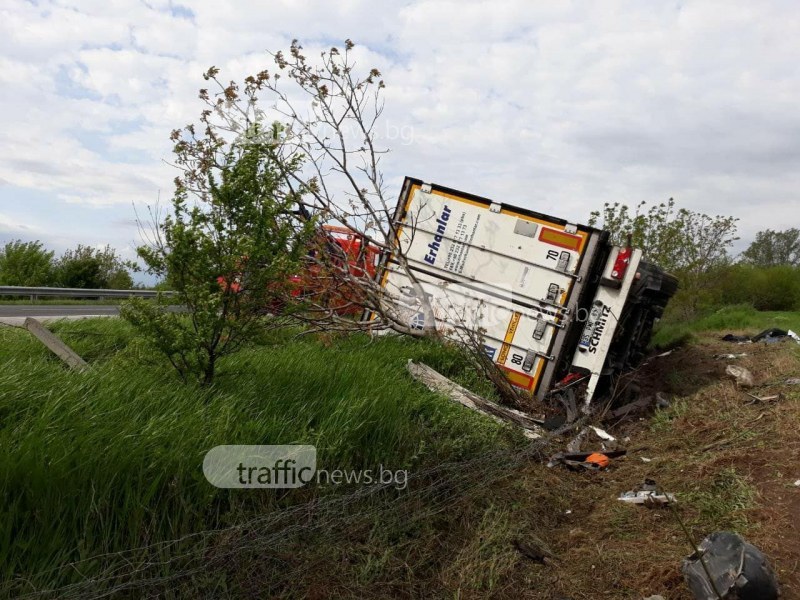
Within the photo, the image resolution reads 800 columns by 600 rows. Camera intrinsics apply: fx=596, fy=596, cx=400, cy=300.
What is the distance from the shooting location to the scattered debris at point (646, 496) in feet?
15.8

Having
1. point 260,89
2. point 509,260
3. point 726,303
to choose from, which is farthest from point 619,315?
point 726,303

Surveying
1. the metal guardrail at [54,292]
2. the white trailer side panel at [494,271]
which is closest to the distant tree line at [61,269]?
the metal guardrail at [54,292]

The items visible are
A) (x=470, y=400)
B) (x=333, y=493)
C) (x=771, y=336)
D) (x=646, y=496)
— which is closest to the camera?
(x=333, y=493)

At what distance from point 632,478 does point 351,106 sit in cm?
582

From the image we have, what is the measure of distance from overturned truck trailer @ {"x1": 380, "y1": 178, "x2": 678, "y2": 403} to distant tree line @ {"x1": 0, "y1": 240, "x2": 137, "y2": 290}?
15.4 metres

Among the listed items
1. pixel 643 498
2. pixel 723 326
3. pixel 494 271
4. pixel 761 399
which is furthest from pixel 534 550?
pixel 723 326

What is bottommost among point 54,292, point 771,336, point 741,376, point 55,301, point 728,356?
point 55,301

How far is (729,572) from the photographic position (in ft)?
11.0

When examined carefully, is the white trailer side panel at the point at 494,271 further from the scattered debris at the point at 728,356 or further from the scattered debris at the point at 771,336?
the scattered debris at the point at 771,336

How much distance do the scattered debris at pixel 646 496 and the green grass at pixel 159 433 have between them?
4.16ft

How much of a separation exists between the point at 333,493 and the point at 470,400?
2.97 metres

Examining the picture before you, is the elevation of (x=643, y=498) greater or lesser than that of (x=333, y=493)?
greater

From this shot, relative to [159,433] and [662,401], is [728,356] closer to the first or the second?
[662,401]

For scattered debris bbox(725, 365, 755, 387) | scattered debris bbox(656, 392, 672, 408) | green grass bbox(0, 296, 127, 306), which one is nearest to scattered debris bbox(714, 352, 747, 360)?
scattered debris bbox(725, 365, 755, 387)
